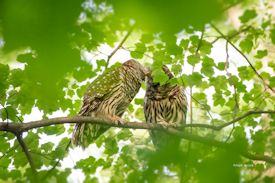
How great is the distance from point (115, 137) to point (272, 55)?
7.62 ft

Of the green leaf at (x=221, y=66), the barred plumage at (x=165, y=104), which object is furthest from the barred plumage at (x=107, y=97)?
the green leaf at (x=221, y=66)

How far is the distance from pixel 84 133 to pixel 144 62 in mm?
1406

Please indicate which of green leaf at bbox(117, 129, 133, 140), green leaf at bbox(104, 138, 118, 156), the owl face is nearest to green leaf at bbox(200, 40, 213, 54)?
the owl face

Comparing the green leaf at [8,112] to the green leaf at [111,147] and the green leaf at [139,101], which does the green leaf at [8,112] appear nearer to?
the green leaf at [111,147]

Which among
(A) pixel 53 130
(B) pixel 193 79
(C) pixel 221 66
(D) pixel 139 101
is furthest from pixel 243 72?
(A) pixel 53 130

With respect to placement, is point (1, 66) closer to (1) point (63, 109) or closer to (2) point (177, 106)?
(1) point (63, 109)

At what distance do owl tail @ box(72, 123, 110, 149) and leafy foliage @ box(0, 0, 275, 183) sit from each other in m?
0.17

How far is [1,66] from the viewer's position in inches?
150

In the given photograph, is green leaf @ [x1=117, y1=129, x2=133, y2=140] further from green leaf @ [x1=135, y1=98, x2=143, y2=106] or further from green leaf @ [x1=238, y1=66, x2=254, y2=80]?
green leaf @ [x1=238, y1=66, x2=254, y2=80]

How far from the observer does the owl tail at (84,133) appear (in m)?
4.64

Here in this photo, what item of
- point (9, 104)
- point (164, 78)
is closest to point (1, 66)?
point (9, 104)

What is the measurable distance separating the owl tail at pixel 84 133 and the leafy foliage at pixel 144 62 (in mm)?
170

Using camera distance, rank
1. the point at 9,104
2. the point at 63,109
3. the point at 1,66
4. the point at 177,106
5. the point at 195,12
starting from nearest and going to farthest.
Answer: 1. the point at 195,12
2. the point at 1,66
3. the point at 9,104
4. the point at 63,109
5. the point at 177,106

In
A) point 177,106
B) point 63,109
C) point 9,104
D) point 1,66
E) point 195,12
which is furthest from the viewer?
point 177,106
